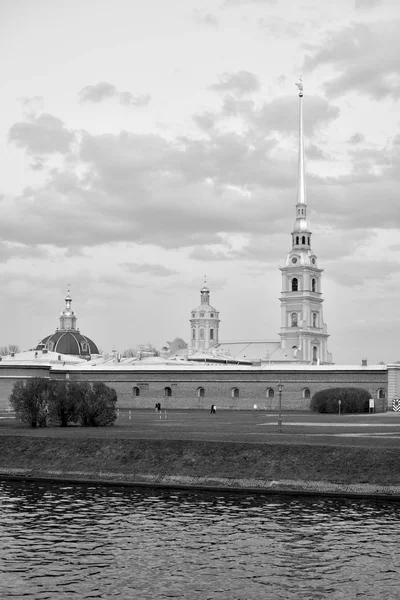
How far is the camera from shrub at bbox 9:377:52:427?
4556 centimetres

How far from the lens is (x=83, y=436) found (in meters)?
37.0

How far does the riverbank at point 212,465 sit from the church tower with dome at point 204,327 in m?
142

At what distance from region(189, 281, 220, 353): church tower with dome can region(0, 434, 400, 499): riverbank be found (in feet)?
467

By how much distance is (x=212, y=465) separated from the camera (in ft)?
103

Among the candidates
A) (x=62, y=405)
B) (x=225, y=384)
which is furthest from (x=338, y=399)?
(x=62, y=405)

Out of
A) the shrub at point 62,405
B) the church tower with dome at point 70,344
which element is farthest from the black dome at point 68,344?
the shrub at point 62,405

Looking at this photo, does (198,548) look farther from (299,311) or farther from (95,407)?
(299,311)

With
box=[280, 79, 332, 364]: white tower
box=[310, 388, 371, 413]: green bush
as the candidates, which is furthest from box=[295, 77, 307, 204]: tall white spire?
box=[310, 388, 371, 413]: green bush

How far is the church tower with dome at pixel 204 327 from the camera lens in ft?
586

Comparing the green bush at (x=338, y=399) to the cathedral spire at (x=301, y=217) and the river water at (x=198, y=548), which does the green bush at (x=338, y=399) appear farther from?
the cathedral spire at (x=301, y=217)

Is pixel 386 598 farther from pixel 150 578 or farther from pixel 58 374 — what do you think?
pixel 58 374

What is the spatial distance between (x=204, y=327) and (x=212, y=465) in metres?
148

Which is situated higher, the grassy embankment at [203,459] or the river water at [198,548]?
the grassy embankment at [203,459]

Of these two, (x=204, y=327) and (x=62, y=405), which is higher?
(x=204, y=327)
